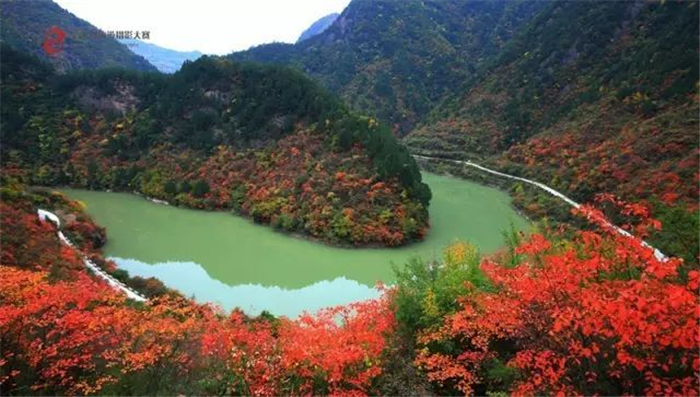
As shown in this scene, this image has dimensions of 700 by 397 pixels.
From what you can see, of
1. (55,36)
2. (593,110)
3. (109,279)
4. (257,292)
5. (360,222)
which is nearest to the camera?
(109,279)

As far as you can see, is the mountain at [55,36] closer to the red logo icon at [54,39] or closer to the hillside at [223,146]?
the red logo icon at [54,39]

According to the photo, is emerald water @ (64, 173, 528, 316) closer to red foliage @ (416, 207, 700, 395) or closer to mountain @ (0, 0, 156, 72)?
red foliage @ (416, 207, 700, 395)

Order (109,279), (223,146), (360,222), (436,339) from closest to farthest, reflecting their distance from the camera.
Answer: (436,339), (109,279), (360,222), (223,146)

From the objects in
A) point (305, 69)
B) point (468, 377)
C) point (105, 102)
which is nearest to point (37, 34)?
point (105, 102)

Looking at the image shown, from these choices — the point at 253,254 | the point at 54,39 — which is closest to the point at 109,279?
the point at 253,254

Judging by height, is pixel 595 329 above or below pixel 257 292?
above

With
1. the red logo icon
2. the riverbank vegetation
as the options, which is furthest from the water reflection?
the red logo icon

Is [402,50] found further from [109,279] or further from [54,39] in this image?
[109,279]
